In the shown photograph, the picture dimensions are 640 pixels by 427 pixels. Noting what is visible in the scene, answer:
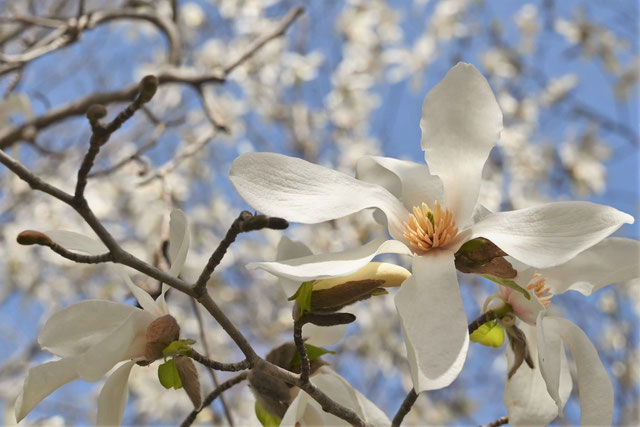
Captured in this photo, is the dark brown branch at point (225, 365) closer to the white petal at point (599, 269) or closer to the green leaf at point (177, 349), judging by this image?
the green leaf at point (177, 349)

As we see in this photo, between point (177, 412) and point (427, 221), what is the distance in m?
2.31

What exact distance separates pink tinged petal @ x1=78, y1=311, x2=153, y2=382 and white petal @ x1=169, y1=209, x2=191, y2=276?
48 millimetres

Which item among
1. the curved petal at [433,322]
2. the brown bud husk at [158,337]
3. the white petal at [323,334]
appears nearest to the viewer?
Answer: the curved petal at [433,322]

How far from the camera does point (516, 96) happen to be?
3.59m

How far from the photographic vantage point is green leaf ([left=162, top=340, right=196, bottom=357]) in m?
0.52

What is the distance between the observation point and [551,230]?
1.60 ft

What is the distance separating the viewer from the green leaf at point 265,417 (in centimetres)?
57

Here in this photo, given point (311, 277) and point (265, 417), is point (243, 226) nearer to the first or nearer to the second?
point (311, 277)

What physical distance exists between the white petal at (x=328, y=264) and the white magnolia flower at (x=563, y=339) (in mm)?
123

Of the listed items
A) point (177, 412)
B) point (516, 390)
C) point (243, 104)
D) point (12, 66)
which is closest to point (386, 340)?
point (177, 412)

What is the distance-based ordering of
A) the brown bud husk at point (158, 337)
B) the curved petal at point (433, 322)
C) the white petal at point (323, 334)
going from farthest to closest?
the white petal at point (323, 334), the brown bud husk at point (158, 337), the curved petal at point (433, 322)

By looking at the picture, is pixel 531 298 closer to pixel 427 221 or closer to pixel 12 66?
pixel 427 221

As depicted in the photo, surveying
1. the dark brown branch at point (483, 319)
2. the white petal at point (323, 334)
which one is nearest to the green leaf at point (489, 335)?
the dark brown branch at point (483, 319)

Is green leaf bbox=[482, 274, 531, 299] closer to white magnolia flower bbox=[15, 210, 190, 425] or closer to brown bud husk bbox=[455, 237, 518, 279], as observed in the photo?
brown bud husk bbox=[455, 237, 518, 279]
